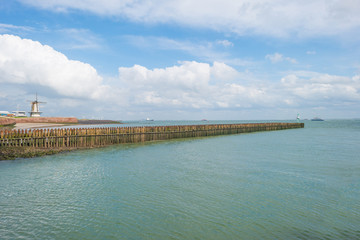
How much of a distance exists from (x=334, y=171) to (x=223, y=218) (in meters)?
11.7

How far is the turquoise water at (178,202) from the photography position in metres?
7.52

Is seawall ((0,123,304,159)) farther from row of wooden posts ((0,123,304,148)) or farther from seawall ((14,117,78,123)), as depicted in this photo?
seawall ((14,117,78,123))

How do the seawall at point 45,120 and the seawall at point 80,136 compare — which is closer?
the seawall at point 80,136

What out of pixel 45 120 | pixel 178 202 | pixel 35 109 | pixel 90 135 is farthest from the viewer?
pixel 35 109

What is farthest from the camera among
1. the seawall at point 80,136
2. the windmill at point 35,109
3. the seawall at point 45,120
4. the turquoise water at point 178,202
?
the windmill at point 35,109

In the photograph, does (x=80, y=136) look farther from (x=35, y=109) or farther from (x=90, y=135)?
(x=35, y=109)

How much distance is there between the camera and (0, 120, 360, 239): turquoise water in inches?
296

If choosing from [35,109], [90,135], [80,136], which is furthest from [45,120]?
[80,136]

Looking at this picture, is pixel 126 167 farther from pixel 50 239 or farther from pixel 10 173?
pixel 50 239

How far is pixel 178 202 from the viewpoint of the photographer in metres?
9.96

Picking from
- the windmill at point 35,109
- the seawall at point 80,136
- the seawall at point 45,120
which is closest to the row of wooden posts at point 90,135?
the seawall at point 80,136

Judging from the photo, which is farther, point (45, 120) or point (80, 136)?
point (45, 120)

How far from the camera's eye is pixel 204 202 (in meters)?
9.95

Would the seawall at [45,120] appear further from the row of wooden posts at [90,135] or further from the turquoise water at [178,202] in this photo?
the turquoise water at [178,202]
